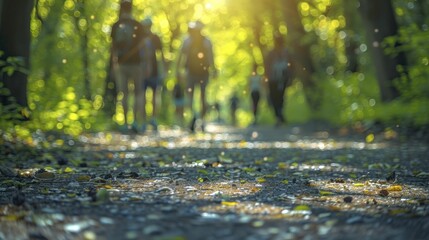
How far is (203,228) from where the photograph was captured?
446cm

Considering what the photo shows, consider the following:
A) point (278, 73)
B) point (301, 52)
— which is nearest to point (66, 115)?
point (278, 73)

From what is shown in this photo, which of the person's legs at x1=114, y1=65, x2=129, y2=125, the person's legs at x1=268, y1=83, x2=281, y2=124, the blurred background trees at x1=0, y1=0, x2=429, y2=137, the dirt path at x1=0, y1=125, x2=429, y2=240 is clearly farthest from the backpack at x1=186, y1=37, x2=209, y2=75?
the dirt path at x1=0, y1=125, x2=429, y2=240

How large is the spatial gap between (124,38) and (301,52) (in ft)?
39.8

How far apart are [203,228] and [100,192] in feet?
4.61

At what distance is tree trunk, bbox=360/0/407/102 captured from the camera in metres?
16.0

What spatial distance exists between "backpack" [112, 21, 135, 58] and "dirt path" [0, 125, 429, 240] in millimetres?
4846

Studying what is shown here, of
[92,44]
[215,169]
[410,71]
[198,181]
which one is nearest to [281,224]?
[198,181]

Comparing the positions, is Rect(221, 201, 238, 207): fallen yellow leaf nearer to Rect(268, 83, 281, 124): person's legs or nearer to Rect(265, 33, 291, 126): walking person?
Rect(265, 33, 291, 126): walking person

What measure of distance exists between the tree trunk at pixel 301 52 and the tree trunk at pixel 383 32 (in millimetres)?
8460

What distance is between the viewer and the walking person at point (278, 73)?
2208cm

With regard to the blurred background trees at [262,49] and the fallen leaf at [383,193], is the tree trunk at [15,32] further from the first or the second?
the fallen leaf at [383,193]

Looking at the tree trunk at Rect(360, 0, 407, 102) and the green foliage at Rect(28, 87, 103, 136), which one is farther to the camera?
the tree trunk at Rect(360, 0, 407, 102)

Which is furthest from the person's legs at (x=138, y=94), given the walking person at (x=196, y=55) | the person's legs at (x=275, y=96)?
the person's legs at (x=275, y=96)

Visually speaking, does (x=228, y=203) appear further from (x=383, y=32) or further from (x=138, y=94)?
(x=383, y=32)
